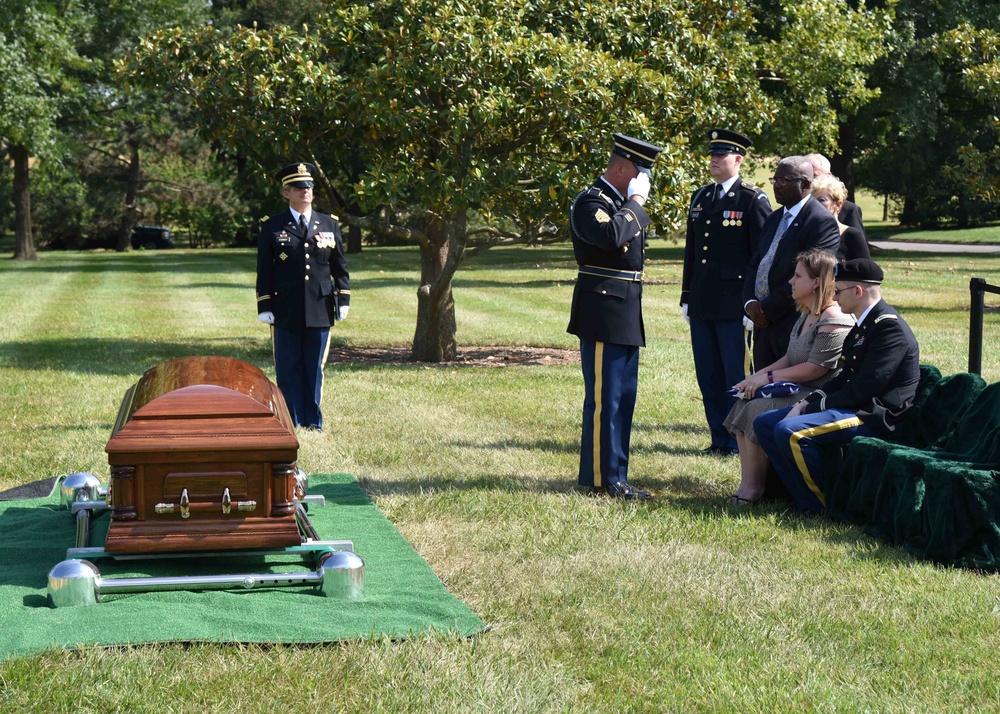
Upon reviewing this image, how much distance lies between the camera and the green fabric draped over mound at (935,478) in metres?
5.15

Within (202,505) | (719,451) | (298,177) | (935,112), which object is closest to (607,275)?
(719,451)

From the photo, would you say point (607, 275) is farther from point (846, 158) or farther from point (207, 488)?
Result: point (846, 158)

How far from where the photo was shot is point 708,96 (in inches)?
490

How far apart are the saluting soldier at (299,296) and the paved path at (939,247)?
27.1 meters

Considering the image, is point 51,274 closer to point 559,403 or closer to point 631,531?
point 559,403

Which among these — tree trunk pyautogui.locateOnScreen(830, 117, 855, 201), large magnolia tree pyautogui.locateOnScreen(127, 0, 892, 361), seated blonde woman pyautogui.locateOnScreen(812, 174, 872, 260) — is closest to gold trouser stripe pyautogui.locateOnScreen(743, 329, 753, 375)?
seated blonde woman pyautogui.locateOnScreen(812, 174, 872, 260)

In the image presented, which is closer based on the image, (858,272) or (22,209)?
(858,272)

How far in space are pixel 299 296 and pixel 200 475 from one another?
12.6ft

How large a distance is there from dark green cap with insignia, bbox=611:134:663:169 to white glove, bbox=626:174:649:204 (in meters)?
0.07

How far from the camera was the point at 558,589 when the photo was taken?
15.9 ft

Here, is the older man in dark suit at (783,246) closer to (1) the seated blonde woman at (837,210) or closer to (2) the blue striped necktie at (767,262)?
→ (2) the blue striped necktie at (767,262)

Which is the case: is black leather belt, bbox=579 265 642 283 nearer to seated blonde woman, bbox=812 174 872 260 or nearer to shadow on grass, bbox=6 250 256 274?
seated blonde woman, bbox=812 174 872 260

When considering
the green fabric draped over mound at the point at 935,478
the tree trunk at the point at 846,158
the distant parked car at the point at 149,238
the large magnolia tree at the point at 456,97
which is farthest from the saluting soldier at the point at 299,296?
the distant parked car at the point at 149,238

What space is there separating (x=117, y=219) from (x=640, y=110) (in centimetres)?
3674
